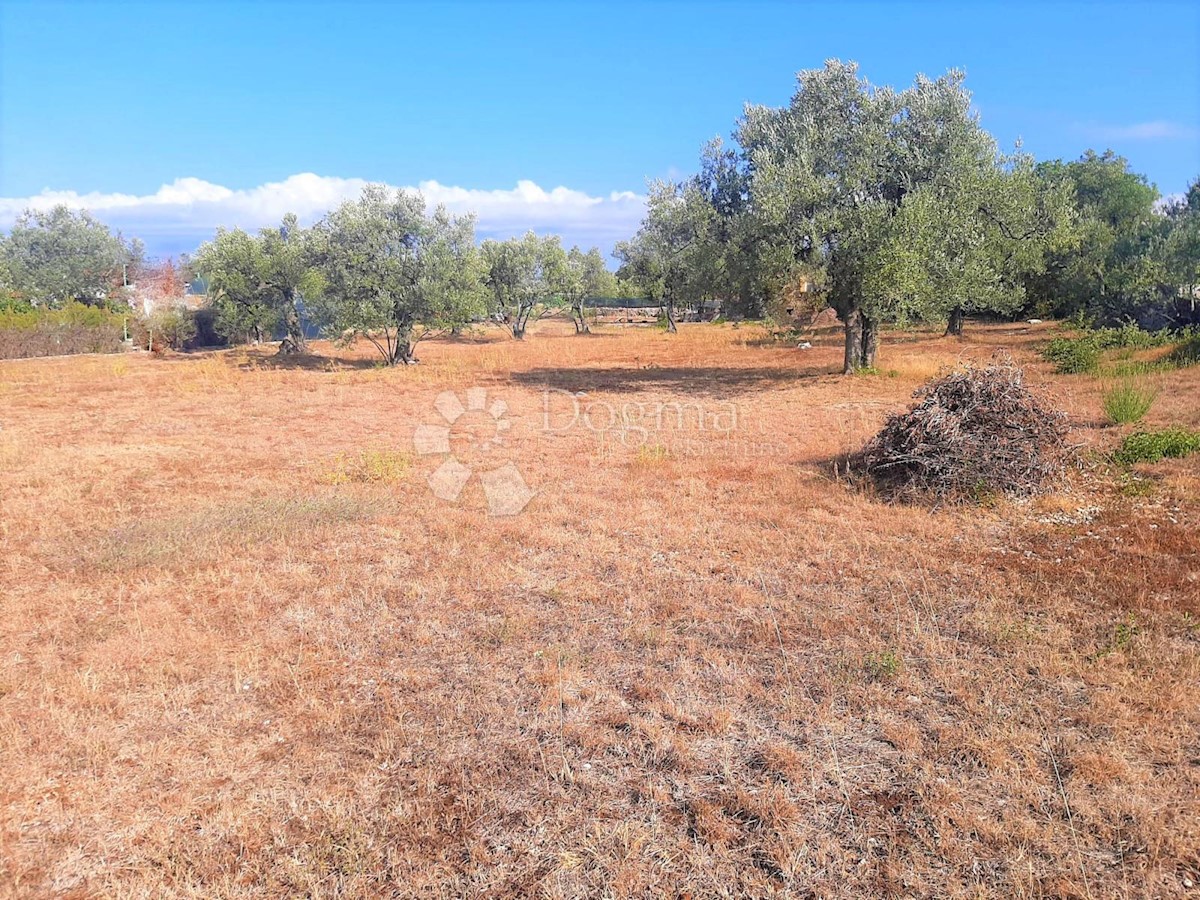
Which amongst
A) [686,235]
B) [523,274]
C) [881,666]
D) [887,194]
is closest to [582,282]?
[523,274]

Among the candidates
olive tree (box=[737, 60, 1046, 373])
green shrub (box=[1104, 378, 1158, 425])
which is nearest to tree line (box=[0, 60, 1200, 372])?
olive tree (box=[737, 60, 1046, 373])

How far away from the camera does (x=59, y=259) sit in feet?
148

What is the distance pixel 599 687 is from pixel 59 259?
55.8 meters

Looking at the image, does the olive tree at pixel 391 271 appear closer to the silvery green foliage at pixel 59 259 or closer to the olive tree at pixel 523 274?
the olive tree at pixel 523 274

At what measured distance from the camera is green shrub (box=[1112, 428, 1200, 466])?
30.8 feet

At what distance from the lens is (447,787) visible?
365 centimetres

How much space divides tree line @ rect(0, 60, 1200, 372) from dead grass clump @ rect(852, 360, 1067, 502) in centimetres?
840

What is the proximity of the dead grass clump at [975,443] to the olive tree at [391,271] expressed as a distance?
2114 cm

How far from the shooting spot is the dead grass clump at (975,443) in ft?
27.3

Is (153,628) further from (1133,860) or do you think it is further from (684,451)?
(684,451)

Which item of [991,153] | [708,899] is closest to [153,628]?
[708,899]

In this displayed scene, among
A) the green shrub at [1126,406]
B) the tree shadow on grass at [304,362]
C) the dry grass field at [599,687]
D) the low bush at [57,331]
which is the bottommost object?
the dry grass field at [599,687]

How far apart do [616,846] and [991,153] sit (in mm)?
21101

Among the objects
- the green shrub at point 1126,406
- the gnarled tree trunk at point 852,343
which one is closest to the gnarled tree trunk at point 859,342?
the gnarled tree trunk at point 852,343
